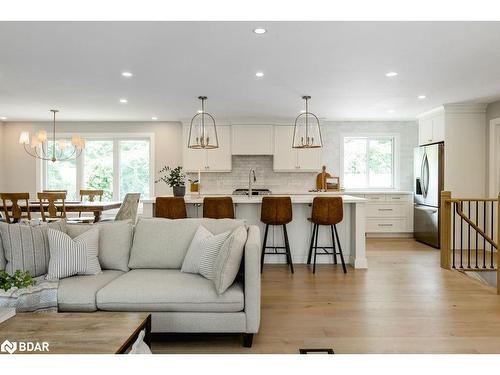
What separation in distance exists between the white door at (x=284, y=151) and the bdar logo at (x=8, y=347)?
19.6 feet

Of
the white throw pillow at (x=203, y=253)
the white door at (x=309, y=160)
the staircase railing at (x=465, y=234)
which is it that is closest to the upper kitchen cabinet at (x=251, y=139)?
the white door at (x=309, y=160)

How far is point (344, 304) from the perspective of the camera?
3434 millimetres

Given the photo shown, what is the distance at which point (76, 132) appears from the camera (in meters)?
7.70

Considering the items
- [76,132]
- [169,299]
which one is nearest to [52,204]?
[76,132]

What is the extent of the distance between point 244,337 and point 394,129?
6424 millimetres

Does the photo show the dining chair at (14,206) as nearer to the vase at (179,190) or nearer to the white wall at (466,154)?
the vase at (179,190)

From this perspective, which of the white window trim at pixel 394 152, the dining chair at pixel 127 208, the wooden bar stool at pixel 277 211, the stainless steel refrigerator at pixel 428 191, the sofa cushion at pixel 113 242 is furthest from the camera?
the white window trim at pixel 394 152

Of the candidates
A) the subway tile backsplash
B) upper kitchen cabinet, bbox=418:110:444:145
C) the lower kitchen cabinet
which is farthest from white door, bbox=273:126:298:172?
upper kitchen cabinet, bbox=418:110:444:145

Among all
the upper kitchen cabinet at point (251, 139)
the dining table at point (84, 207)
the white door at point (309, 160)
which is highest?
the upper kitchen cabinet at point (251, 139)

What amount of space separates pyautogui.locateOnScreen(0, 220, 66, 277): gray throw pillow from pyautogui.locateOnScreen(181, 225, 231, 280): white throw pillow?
1.04m

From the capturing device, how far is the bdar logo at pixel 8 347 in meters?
1.71

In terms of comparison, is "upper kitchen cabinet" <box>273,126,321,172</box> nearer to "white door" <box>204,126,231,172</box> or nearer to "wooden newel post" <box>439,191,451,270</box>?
"white door" <box>204,126,231,172</box>

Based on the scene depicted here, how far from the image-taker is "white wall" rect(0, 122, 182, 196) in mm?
7695
